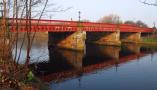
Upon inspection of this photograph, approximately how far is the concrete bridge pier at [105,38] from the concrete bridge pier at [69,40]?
14983 millimetres

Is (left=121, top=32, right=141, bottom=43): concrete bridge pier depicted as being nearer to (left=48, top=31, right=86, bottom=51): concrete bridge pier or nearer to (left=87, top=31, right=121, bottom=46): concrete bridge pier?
(left=87, top=31, right=121, bottom=46): concrete bridge pier

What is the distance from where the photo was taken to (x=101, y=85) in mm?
23703

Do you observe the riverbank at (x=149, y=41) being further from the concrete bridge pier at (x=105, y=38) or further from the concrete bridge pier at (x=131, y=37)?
the concrete bridge pier at (x=105, y=38)

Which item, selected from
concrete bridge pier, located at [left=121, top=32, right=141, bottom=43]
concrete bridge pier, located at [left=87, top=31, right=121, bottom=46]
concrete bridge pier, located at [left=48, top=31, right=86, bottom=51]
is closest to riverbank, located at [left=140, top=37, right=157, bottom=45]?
concrete bridge pier, located at [left=121, top=32, right=141, bottom=43]

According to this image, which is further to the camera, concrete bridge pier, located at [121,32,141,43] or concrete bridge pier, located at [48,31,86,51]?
concrete bridge pier, located at [121,32,141,43]

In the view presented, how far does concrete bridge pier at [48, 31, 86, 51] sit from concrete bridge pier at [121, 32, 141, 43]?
28216 mm

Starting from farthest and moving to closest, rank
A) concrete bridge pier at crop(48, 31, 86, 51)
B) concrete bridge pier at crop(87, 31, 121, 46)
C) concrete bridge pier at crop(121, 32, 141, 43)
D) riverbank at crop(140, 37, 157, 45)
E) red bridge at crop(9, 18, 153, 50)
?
concrete bridge pier at crop(121, 32, 141, 43) → riverbank at crop(140, 37, 157, 45) → concrete bridge pier at crop(87, 31, 121, 46) → concrete bridge pier at crop(48, 31, 86, 51) → red bridge at crop(9, 18, 153, 50)

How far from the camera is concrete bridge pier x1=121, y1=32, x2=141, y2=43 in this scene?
81.3 metres

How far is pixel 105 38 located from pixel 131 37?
1353 cm

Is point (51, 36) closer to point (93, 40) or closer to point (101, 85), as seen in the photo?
point (93, 40)

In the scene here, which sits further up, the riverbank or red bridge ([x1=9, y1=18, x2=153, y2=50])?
red bridge ([x1=9, y1=18, x2=153, y2=50])

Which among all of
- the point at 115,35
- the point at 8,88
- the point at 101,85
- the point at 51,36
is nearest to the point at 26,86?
the point at 8,88

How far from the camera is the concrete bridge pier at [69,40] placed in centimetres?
5578

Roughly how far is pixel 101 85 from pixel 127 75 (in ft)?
19.1
